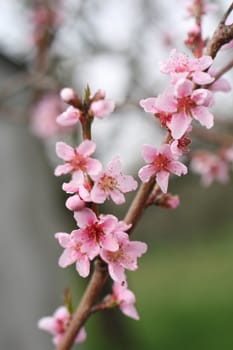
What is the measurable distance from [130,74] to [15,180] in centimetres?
120

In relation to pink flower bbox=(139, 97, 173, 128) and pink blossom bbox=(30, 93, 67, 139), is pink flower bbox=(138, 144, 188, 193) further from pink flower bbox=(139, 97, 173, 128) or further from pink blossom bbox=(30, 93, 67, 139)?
pink blossom bbox=(30, 93, 67, 139)

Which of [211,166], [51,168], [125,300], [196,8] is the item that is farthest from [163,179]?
[51,168]

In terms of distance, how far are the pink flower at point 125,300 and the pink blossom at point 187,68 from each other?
0.32 metres

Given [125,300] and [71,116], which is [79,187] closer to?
[71,116]

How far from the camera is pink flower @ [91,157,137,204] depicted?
0.60 m

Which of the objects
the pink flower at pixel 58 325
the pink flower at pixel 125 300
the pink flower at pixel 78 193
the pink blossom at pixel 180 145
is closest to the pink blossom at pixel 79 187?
the pink flower at pixel 78 193

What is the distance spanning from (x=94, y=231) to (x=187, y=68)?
219 mm

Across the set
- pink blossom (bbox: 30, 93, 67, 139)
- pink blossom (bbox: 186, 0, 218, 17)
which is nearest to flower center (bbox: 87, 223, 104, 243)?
pink blossom (bbox: 186, 0, 218, 17)

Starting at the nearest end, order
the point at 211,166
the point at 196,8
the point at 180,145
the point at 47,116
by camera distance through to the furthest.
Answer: the point at 180,145, the point at 196,8, the point at 211,166, the point at 47,116

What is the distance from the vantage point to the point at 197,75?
62cm

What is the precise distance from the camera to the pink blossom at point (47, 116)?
350 centimetres

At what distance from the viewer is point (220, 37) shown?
0.66m

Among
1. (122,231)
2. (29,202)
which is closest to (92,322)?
(29,202)

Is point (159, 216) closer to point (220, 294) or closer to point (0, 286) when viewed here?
point (220, 294)
